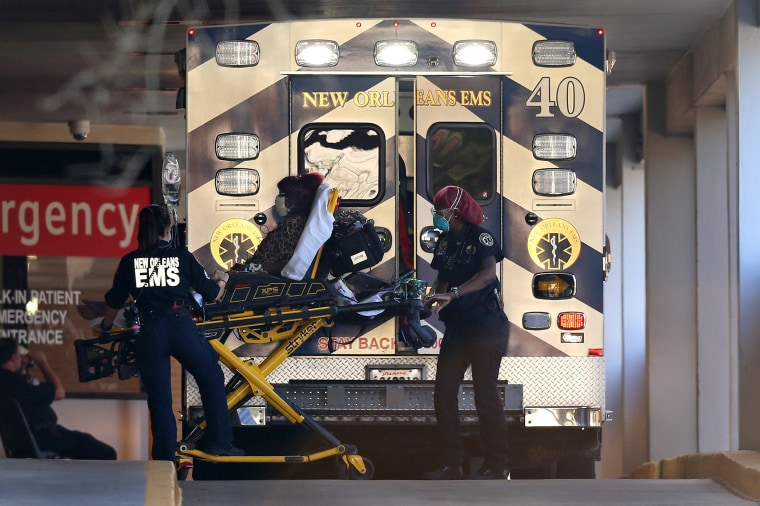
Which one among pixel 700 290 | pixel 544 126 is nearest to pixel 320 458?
pixel 544 126

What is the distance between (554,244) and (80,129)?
890cm

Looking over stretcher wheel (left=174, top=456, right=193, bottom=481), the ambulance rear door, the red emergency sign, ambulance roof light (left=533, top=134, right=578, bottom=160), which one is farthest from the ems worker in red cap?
the red emergency sign

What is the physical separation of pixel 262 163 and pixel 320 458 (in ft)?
5.76

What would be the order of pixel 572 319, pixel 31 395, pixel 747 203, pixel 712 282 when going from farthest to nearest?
pixel 712 282
pixel 31 395
pixel 747 203
pixel 572 319

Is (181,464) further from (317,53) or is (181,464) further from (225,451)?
(317,53)

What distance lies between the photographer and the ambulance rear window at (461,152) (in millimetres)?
8297

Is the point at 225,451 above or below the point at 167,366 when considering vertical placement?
below

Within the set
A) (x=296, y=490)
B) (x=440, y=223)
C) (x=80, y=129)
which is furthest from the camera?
(x=80, y=129)

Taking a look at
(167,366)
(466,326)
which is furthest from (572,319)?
(167,366)

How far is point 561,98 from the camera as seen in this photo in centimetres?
835

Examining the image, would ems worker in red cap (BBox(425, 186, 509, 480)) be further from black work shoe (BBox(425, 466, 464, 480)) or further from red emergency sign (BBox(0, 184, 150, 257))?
red emergency sign (BBox(0, 184, 150, 257))

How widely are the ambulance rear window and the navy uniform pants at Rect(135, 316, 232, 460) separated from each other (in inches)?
67.5

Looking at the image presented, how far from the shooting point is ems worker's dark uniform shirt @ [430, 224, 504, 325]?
8008 millimetres

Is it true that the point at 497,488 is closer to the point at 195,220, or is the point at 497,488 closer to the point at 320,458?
the point at 320,458
